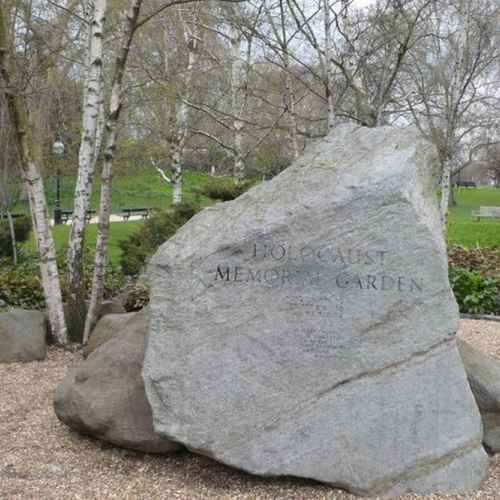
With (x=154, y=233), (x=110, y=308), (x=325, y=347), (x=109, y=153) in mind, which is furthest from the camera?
(x=154, y=233)

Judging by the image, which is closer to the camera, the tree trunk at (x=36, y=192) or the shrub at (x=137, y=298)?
the tree trunk at (x=36, y=192)

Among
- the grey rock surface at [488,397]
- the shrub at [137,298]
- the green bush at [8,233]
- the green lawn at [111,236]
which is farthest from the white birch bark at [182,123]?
the grey rock surface at [488,397]

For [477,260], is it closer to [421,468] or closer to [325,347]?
[421,468]

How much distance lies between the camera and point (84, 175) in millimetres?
7352

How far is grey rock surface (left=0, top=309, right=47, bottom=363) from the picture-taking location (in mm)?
6812

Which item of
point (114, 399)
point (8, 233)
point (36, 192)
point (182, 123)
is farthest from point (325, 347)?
point (8, 233)

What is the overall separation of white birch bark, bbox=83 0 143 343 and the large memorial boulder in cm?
318

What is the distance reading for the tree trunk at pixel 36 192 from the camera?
6754mm

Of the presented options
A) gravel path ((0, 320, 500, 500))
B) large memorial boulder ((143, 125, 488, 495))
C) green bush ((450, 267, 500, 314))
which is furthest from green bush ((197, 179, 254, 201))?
large memorial boulder ((143, 125, 488, 495))

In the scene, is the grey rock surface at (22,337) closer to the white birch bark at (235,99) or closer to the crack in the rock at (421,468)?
the crack in the rock at (421,468)

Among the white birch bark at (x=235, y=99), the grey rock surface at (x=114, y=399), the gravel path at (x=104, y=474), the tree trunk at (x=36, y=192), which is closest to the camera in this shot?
the gravel path at (x=104, y=474)

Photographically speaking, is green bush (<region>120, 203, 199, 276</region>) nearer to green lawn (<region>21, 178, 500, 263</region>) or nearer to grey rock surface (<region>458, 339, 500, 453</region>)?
green lawn (<region>21, 178, 500, 263</region>)

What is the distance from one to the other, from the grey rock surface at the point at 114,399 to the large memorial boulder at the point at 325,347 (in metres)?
0.47

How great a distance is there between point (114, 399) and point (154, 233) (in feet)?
22.9
